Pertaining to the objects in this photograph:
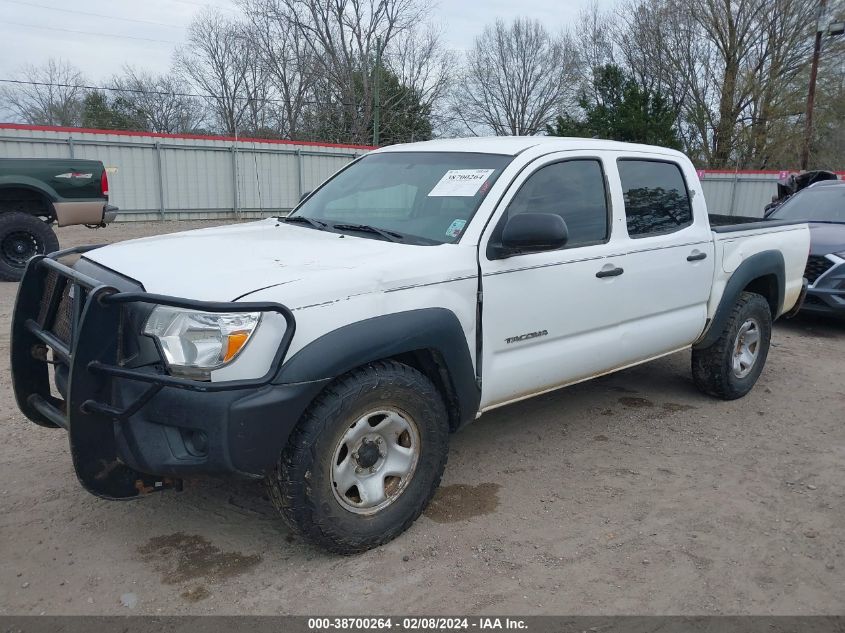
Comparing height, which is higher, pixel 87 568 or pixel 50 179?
pixel 50 179

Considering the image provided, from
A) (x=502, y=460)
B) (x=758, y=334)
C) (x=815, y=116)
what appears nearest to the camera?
(x=502, y=460)

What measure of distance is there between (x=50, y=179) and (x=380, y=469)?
8095 mm

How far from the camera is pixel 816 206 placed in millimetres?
9141

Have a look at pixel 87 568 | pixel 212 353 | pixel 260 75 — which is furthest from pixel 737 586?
pixel 260 75

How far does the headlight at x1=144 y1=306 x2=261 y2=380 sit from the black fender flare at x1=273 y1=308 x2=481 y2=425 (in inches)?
8.0

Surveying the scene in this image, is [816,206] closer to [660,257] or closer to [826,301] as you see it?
[826,301]

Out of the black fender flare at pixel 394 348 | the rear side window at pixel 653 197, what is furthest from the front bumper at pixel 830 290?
the black fender flare at pixel 394 348

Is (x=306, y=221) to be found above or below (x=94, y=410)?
above

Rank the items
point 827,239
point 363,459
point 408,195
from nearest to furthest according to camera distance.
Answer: point 363,459 < point 408,195 < point 827,239

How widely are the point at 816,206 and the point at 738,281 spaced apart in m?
5.10

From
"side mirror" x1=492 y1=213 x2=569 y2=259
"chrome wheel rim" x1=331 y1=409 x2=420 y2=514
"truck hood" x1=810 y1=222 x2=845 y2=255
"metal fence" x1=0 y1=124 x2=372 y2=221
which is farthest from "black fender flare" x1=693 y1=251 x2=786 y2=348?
"metal fence" x1=0 y1=124 x2=372 y2=221

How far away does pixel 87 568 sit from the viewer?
3021mm

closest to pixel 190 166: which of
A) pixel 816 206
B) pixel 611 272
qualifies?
pixel 816 206

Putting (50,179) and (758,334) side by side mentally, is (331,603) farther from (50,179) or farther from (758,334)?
(50,179)
